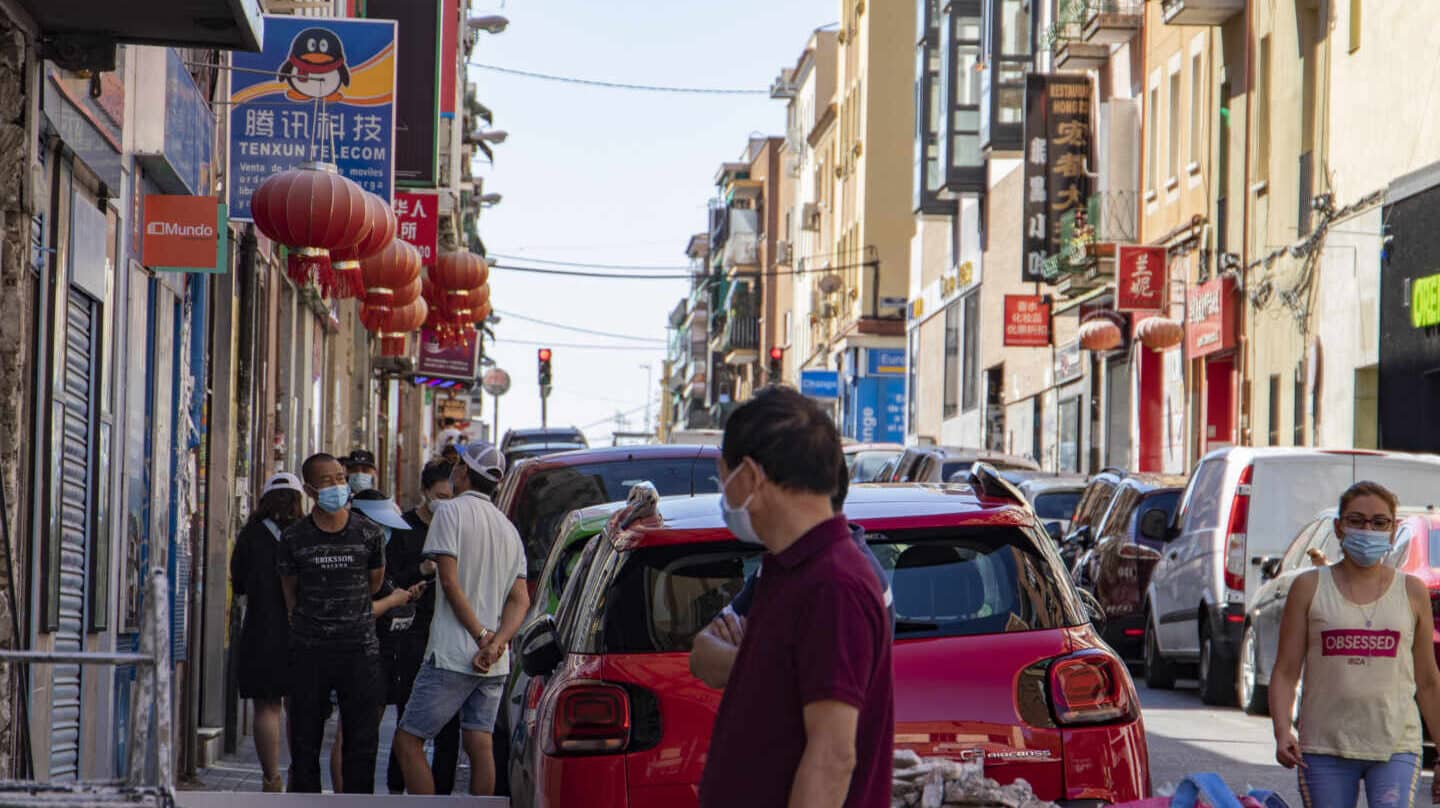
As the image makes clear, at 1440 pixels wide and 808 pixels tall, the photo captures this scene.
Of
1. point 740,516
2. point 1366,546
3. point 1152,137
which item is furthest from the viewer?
point 1152,137

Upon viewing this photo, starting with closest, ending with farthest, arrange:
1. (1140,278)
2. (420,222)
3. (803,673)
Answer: (803,673), (420,222), (1140,278)

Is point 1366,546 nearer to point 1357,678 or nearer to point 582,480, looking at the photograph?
point 1357,678

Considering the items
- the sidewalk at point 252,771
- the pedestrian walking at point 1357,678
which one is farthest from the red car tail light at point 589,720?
the sidewalk at point 252,771

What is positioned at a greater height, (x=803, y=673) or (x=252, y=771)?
(x=803, y=673)

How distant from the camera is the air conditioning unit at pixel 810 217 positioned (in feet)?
291

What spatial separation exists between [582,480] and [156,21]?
237 inches

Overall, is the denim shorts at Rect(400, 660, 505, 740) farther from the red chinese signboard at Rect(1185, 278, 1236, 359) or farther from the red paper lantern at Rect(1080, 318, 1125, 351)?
the red paper lantern at Rect(1080, 318, 1125, 351)

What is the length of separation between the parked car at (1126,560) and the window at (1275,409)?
9251 mm

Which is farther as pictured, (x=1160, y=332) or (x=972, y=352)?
(x=972, y=352)

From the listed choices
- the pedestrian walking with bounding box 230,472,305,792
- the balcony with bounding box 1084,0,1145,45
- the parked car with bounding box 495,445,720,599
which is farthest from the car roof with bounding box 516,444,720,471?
the balcony with bounding box 1084,0,1145,45

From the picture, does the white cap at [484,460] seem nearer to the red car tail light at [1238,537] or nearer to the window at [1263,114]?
the red car tail light at [1238,537]

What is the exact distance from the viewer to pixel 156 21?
938cm

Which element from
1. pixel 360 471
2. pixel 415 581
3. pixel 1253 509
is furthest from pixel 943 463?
pixel 415 581

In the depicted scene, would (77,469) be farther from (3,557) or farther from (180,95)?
(180,95)
